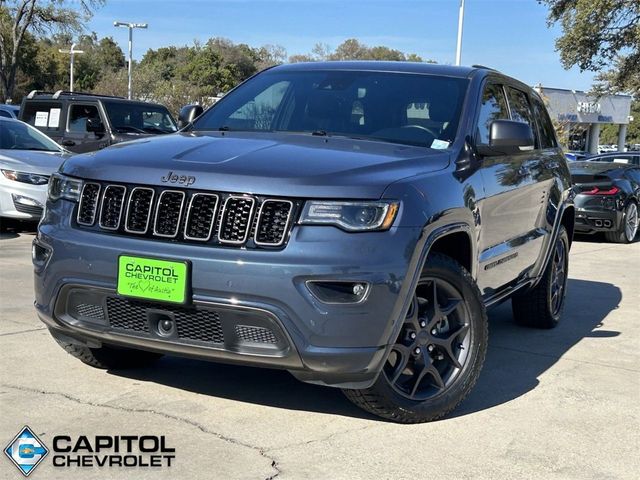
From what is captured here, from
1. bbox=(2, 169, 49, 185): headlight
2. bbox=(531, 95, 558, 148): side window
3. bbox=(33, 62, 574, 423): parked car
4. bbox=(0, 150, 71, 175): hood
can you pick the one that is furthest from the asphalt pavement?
bbox=(0, 150, 71, 175): hood

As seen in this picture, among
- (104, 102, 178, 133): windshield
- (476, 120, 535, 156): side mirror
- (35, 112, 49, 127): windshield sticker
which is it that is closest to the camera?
(476, 120, 535, 156): side mirror

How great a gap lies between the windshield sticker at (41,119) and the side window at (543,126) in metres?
10.3

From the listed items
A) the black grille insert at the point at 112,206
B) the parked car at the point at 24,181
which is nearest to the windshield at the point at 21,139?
the parked car at the point at 24,181

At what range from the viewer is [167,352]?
384 centimetres

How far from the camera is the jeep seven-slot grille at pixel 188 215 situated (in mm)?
3602

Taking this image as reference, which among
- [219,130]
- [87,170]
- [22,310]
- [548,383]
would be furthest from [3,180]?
[548,383]

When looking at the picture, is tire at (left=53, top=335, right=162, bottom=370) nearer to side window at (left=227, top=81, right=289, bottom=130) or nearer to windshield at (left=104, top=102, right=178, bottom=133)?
side window at (left=227, top=81, right=289, bottom=130)

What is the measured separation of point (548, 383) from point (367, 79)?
210 cm

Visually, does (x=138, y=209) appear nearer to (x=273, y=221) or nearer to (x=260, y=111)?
(x=273, y=221)

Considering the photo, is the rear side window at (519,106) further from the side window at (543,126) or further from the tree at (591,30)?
the tree at (591,30)

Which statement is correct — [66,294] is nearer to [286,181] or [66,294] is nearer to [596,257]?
[286,181]

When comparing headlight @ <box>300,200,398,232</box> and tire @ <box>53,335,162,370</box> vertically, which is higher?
headlight @ <box>300,200,398,232</box>

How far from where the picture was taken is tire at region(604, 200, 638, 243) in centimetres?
1336

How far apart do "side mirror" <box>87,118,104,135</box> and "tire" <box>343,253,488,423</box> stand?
1100cm
